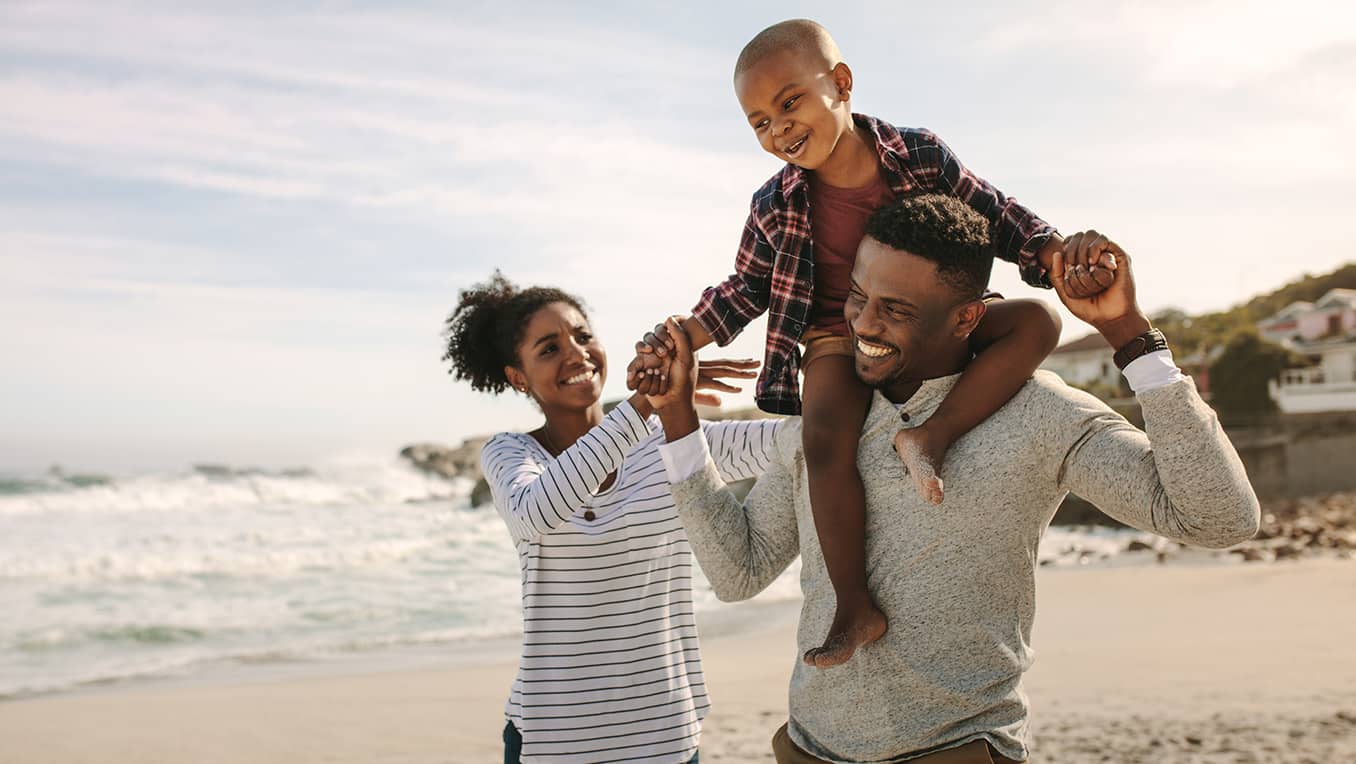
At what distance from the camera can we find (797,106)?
7.77ft

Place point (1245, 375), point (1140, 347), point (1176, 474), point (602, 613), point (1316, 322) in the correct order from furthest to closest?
1. point (1316, 322)
2. point (1245, 375)
3. point (602, 613)
4. point (1140, 347)
5. point (1176, 474)

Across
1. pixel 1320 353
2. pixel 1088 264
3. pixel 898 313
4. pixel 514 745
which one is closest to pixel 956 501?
pixel 898 313

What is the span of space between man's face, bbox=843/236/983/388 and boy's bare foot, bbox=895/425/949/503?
145 mm

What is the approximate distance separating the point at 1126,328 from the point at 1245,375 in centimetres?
3216

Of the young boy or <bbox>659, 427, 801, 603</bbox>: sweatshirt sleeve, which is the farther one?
<bbox>659, 427, 801, 603</bbox>: sweatshirt sleeve

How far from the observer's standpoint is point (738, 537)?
2.24m

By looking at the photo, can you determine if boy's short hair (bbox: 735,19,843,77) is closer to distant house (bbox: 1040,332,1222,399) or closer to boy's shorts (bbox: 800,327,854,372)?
boy's shorts (bbox: 800,327,854,372)

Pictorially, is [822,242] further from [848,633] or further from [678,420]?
[848,633]

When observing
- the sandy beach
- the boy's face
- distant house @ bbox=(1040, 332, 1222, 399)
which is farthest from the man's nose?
distant house @ bbox=(1040, 332, 1222, 399)

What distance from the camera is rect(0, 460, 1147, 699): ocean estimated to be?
10.5 meters

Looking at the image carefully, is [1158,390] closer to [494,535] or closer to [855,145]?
[855,145]

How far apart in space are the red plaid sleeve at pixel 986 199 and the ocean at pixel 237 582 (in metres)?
9.02

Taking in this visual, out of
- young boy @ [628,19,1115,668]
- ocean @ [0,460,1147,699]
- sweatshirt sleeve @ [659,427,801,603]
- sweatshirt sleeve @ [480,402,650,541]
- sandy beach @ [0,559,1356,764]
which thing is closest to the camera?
young boy @ [628,19,1115,668]

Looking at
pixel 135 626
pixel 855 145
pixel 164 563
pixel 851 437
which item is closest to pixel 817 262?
pixel 855 145
